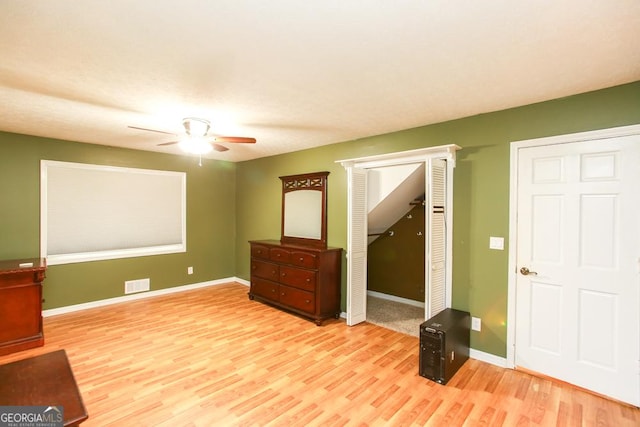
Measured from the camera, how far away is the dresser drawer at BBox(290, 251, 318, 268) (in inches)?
149

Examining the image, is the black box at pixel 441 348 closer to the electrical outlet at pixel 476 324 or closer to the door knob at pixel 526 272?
the electrical outlet at pixel 476 324

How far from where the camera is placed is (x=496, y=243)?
2.85m

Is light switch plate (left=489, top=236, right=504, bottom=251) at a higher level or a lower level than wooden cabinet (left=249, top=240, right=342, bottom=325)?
higher

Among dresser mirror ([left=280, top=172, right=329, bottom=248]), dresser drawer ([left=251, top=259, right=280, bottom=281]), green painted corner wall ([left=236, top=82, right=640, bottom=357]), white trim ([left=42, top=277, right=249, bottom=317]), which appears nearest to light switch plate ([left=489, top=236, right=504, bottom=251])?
green painted corner wall ([left=236, top=82, right=640, bottom=357])

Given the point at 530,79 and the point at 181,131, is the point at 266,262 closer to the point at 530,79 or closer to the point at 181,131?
the point at 181,131

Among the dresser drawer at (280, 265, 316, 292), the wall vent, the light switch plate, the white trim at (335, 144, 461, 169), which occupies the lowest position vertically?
the wall vent

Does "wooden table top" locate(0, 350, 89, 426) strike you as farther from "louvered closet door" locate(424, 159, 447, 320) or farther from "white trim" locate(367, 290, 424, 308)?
"white trim" locate(367, 290, 424, 308)

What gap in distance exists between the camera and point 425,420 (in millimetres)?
2047

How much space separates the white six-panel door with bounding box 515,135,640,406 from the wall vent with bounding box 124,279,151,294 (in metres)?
5.08

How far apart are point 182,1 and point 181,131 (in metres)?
2.46

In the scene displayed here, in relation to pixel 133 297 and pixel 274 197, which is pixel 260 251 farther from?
pixel 133 297

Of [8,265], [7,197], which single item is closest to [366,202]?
[8,265]

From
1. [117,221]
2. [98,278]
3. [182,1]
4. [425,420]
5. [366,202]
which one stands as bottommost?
[425,420]

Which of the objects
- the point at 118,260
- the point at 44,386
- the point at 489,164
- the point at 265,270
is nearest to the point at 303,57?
the point at 489,164
